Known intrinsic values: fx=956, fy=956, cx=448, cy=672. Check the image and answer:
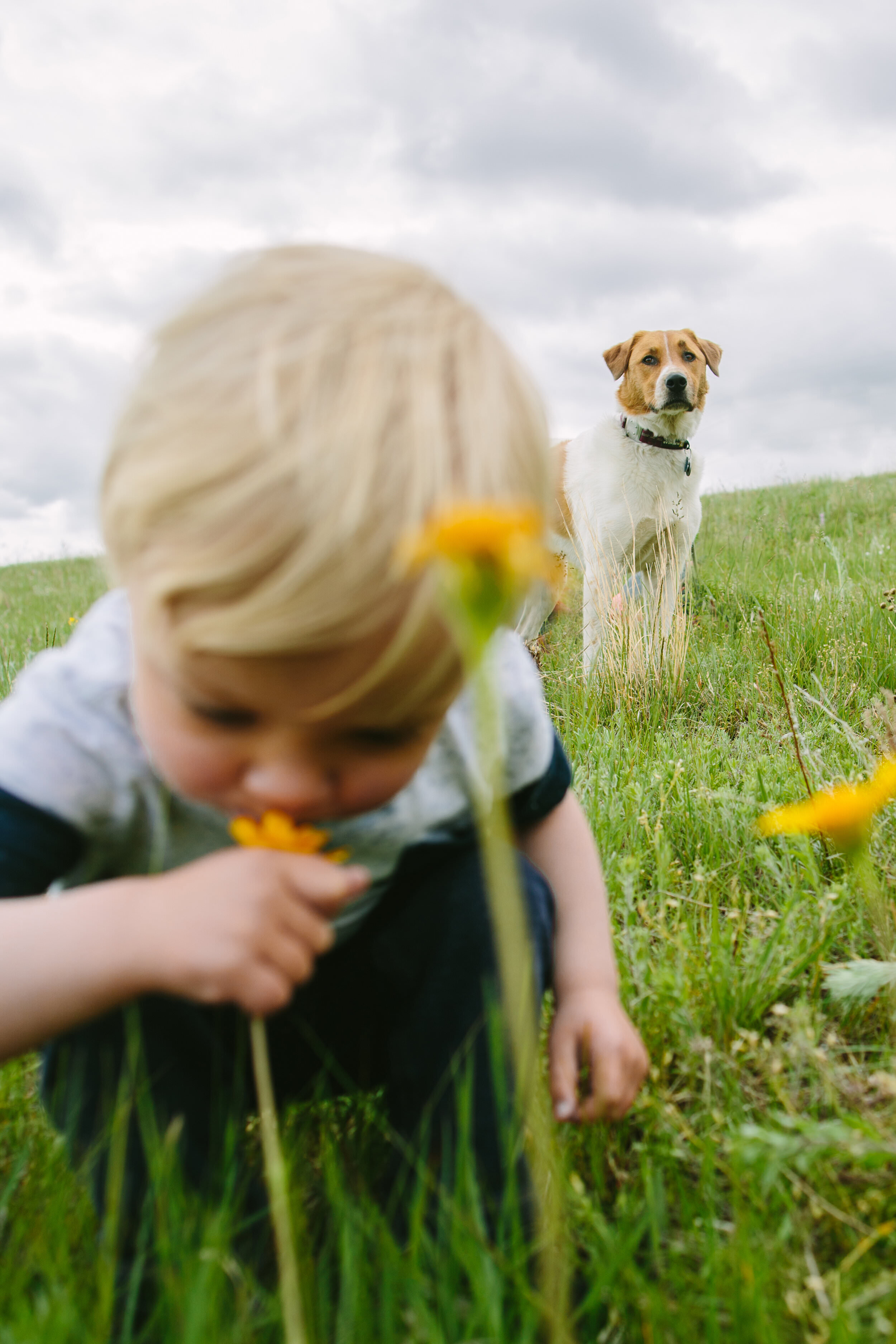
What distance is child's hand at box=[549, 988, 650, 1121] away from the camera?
0.96 metres

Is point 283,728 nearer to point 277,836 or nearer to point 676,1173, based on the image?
point 277,836

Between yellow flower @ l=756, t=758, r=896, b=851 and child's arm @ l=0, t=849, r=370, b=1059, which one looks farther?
yellow flower @ l=756, t=758, r=896, b=851

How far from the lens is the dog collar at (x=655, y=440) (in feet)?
16.8

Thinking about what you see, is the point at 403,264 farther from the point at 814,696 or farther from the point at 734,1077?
the point at 814,696

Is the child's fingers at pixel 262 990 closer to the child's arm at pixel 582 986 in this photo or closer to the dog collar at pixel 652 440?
the child's arm at pixel 582 986

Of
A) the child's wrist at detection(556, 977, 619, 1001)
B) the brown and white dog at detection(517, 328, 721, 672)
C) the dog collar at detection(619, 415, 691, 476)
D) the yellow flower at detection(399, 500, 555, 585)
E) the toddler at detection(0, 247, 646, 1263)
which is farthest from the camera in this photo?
the dog collar at detection(619, 415, 691, 476)

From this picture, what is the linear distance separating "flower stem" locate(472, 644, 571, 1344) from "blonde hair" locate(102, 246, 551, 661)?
5.8 inches

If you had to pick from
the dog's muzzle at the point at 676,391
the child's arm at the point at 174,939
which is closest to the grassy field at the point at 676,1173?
the child's arm at the point at 174,939

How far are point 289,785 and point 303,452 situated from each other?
25 cm

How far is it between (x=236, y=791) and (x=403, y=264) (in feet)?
1.66

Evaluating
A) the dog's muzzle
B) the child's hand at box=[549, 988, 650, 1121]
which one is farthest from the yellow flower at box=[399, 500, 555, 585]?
the dog's muzzle

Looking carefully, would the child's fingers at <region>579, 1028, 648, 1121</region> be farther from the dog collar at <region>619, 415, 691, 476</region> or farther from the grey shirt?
the dog collar at <region>619, 415, 691, 476</region>

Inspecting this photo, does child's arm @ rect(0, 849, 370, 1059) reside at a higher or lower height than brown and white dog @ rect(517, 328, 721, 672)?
lower

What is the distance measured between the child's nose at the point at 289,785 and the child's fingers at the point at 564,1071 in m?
0.43
